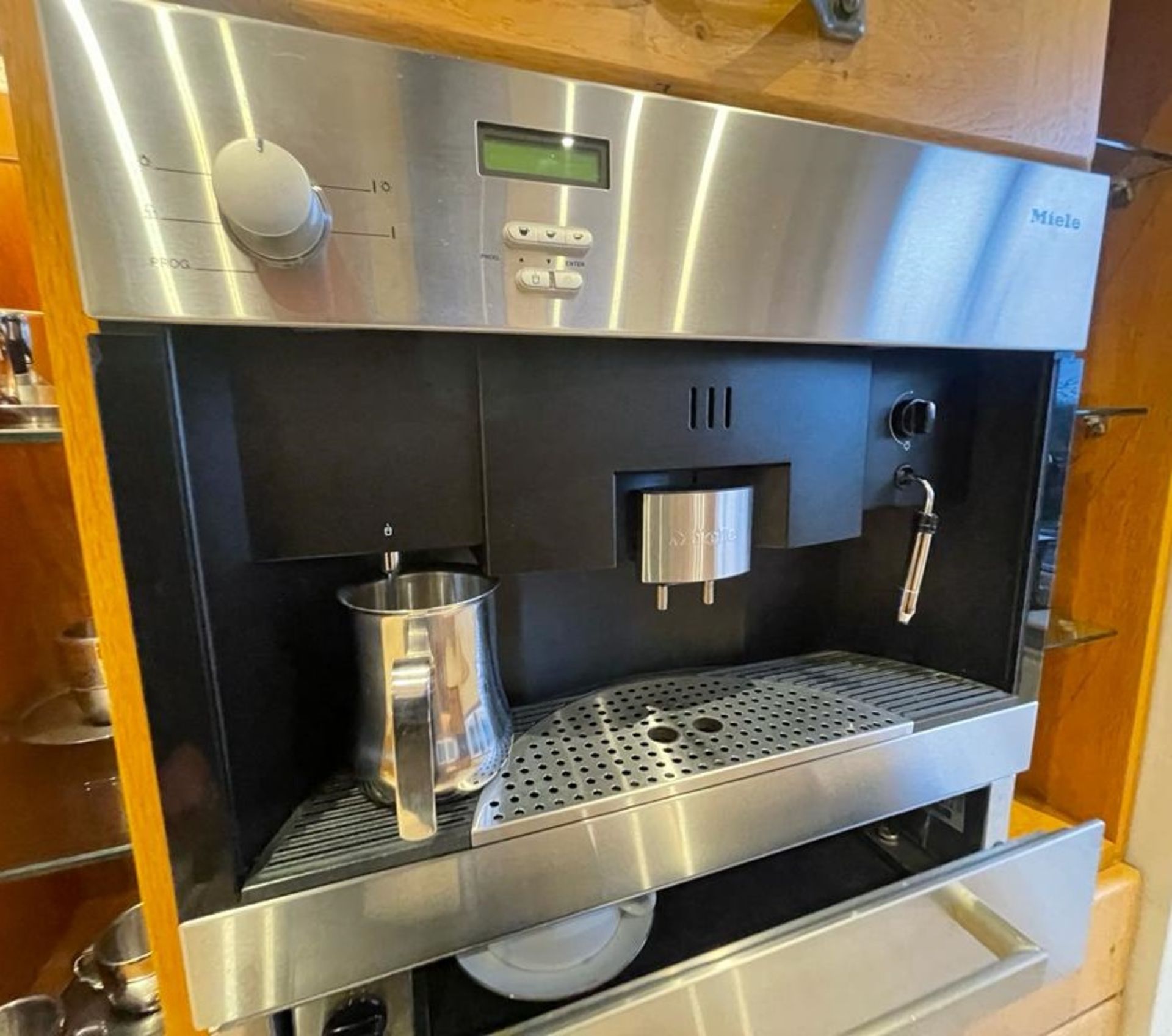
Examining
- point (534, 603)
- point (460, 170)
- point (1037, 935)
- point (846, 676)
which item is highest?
point (460, 170)

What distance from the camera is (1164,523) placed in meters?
0.70

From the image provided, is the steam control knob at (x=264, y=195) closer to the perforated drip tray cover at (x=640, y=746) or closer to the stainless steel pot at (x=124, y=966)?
the perforated drip tray cover at (x=640, y=746)

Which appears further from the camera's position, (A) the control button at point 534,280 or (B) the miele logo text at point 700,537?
(B) the miele logo text at point 700,537

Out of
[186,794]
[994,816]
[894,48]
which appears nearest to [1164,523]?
[994,816]

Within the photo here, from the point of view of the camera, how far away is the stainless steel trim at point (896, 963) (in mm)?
434

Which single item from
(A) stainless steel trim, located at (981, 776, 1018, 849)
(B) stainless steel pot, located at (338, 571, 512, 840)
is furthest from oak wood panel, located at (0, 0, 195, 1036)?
(A) stainless steel trim, located at (981, 776, 1018, 849)

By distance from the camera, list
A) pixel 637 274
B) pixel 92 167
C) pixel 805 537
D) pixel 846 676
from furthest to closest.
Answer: pixel 846 676
pixel 805 537
pixel 637 274
pixel 92 167

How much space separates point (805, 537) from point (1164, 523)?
19.7 inches

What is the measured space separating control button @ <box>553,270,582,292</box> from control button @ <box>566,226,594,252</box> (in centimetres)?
1

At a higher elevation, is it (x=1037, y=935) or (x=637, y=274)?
(x=637, y=274)

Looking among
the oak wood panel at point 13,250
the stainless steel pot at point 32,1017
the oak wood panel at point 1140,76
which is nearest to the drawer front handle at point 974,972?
the stainless steel pot at point 32,1017

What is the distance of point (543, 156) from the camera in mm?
357

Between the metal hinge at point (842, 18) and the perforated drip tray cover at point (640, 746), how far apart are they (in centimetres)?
49

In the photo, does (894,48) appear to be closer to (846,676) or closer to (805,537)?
(805,537)
